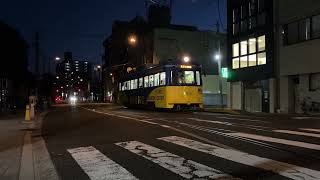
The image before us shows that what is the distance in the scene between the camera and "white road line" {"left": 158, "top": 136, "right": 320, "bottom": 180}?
8.29m

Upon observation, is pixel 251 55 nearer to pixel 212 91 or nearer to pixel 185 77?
pixel 185 77

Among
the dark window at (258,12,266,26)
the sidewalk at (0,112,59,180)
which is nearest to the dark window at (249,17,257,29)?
the dark window at (258,12,266,26)

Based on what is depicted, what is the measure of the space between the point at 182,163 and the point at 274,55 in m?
29.7

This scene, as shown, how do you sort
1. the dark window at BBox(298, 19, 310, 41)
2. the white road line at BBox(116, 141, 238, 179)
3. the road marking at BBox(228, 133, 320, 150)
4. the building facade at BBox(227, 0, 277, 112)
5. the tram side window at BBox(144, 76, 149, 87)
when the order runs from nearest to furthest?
1. the white road line at BBox(116, 141, 238, 179)
2. the road marking at BBox(228, 133, 320, 150)
3. the dark window at BBox(298, 19, 310, 41)
4. the tram side window at BBox(144, 76, 149, 87)
5. the building facade at BBox(227, 0, 277, 112)

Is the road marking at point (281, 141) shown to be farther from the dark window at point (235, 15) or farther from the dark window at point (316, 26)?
the dark window at point (235, 15)

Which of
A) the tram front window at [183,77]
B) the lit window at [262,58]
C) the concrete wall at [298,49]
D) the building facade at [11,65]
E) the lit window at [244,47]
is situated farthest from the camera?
the building facade at [11,65]

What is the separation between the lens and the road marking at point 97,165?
28.5 ft

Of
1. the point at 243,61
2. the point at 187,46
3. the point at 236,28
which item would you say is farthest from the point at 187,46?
the point at 243,61

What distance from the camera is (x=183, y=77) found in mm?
34438

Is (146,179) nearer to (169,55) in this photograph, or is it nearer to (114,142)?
(114,142)

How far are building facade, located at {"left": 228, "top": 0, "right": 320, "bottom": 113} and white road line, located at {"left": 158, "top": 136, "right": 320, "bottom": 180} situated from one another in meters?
23.0

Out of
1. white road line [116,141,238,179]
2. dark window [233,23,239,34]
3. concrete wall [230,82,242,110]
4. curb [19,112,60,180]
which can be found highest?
dark window [233,23,239,34]

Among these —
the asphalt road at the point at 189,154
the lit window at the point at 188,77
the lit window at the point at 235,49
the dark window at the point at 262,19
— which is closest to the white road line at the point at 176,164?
the asphalt road at the point at 189,154

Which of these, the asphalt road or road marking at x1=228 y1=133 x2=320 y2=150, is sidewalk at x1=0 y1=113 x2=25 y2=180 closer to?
the asphalt road
